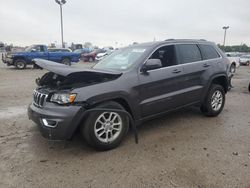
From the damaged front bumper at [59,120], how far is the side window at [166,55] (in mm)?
1890

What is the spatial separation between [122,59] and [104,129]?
156 cm

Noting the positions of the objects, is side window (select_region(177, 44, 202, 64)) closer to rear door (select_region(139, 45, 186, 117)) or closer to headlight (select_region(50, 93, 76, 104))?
rear door (select_region(139, 45, 186, 117))

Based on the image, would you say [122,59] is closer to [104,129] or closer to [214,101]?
[104,129]

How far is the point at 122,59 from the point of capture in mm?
4328

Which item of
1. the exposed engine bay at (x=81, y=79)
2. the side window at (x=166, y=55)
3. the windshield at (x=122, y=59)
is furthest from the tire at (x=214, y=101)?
the exposed engine bay at (x=81, y=79)

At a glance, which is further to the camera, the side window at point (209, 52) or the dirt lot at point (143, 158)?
the side window at point (209, 52)

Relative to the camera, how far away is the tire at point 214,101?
4953 millimetres

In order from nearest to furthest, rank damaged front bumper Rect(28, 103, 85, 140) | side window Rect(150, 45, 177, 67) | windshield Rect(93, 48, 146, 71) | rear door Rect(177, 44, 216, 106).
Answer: damaged front bumper Rect(28, 103, 85, 140), windshield Rect(93, 48, 146, 71), side window Rect(150, 45, 177, 67), rear door Rect(177, 44, 216, 106)

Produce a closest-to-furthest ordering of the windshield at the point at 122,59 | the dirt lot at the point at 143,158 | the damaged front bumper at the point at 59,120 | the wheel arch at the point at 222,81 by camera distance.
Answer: the dirt lot at the point at 143,158 < the damaged front bumper at the point at 59,120 < the windshield at the point at 122,59 < the wheel arch at the point at 222,81

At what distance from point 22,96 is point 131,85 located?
516 centimetres

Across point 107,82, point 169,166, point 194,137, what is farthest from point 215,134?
point 107,82

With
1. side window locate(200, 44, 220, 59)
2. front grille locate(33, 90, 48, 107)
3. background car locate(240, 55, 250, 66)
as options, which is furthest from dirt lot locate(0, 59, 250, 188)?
background car locate(240, 55, 250, 66)

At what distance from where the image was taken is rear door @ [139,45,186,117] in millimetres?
3801

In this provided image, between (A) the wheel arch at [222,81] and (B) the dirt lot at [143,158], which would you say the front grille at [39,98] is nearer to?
(B) the dirt lot at [143,158]
